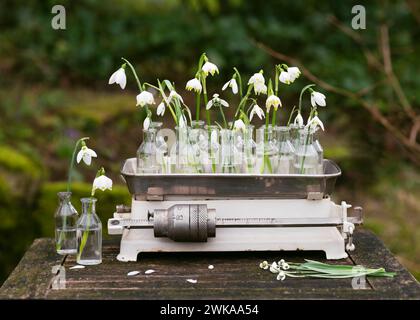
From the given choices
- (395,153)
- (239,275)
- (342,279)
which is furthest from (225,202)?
(395,153)

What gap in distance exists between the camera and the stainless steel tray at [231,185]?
245cm

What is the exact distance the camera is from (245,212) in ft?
8.11

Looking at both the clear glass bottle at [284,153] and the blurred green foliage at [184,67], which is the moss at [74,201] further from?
the clear glass bottle at [284,153]

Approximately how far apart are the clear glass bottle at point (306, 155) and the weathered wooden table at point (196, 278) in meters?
0.27

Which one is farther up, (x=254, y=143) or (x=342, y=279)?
(x=254, y=143)

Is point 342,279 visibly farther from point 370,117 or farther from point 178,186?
point 370,117

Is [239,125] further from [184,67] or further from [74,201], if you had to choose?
[184,67]

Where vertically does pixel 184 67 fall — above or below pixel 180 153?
above

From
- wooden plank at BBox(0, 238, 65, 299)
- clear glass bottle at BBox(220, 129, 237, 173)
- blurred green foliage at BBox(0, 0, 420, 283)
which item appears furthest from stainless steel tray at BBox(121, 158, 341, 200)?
blurred green foliage at BBox(0, 0, 420, 283)

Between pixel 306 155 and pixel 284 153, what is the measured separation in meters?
0.09

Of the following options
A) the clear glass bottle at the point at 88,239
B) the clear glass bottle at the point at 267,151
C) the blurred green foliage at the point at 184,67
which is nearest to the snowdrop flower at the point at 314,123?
the clear glass bottle at the point at 267,151

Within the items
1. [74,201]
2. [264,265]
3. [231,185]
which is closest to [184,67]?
[74,201]

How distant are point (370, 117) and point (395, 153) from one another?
10.9 inches

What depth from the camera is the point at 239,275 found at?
7.61 feet
